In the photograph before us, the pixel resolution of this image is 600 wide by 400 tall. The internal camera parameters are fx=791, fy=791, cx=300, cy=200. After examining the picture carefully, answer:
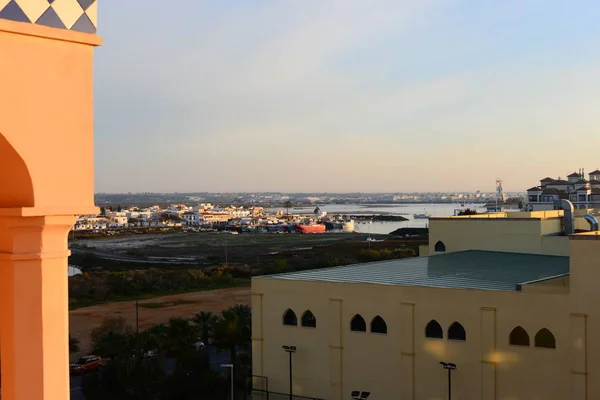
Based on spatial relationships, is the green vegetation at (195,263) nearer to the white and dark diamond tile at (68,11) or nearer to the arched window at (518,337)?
the arched window at (518,337)

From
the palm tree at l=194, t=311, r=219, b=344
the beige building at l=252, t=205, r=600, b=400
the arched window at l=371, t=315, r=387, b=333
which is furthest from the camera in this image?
the palm tree at l=194, t=311, r=219, b=344

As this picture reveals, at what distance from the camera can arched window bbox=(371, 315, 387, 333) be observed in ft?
75.9

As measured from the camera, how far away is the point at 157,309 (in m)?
52.7

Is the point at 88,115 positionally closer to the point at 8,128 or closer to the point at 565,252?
the point at 8,128

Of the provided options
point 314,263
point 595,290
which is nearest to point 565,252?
point 595,290

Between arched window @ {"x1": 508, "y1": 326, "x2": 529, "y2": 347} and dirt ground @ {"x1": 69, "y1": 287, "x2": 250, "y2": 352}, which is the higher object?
arched window @ {"x1": 508, "y1": 326, "x2": 529, "y2": 347}

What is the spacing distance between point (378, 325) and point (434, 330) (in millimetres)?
1721

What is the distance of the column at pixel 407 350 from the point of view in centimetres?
2248

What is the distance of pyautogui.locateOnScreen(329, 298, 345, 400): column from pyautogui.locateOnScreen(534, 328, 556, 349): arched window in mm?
5646

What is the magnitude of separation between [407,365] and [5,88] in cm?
1954

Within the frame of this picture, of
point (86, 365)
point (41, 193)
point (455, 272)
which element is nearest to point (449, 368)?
point (455, 272)

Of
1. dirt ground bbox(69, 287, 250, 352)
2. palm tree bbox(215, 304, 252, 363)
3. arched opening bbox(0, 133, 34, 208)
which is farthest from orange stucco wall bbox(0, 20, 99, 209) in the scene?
dirt ground bbox(69, 287, 250, 352)

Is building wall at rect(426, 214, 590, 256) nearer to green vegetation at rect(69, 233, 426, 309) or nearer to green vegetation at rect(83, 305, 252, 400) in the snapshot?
green vegetation at rect(83, 305, 252, 400)

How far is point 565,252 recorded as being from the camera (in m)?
31.5
